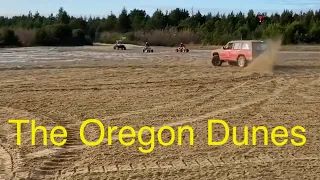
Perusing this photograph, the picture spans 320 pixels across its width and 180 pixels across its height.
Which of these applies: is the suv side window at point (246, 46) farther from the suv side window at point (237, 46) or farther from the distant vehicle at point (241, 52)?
the suv side window at point (237, 46)

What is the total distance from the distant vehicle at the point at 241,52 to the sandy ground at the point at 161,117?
4.26m

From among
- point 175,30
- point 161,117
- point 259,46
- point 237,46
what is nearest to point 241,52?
point 237,46

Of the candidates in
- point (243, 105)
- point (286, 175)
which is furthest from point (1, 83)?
point (286, 175)

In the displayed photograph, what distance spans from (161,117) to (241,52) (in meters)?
17.1

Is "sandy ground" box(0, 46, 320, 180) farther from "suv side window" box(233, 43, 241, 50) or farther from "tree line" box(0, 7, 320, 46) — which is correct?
"tree line" box(0, 7, 320, 46)

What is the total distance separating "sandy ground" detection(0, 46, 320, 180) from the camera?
305 inches

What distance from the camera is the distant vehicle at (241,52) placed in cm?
2798

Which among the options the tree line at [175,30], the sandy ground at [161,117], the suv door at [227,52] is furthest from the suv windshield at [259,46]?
the tree line at [175,30]

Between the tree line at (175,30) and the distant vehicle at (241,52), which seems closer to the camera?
the distant vehicle at (241,52)

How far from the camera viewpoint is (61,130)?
10672 mm

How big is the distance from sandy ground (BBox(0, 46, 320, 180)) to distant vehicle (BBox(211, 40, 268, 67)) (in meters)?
4.26

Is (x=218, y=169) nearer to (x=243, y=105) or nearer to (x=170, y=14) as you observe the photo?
(x=243, y=105)

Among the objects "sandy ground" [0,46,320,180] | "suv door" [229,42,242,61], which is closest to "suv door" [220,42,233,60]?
"suv door" [229,42,242,61]

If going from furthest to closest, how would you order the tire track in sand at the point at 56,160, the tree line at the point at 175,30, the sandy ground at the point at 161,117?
the tree line at the point at 175,30 < the sandy ground at the point at 161,117 < the tire track in sand at the point at 56,160
